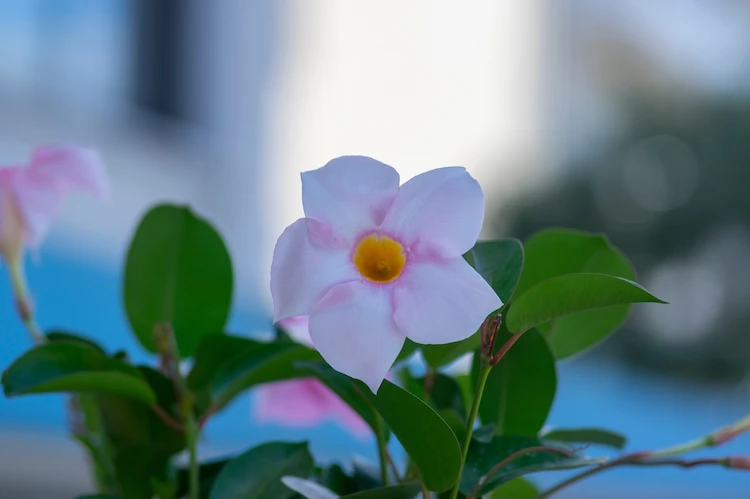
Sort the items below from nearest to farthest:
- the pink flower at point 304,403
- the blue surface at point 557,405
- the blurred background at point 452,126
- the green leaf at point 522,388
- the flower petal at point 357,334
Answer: the flower petal at point 357,334, the green leaf at point 522,388, the pink flower at point 304,403, the blue surface at point 557,405, the blurred background at point 452,126

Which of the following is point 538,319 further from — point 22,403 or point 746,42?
point 746,42

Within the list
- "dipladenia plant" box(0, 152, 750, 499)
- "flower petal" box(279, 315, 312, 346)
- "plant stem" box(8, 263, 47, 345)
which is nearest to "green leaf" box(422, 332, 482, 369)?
"dipladenia plant" box(0, 152, 750, 499)

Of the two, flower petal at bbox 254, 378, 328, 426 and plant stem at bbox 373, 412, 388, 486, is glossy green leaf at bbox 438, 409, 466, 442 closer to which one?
plant stem at bbox 373, 412, 388, 486

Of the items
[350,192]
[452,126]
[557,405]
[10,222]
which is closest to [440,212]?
[350,192]

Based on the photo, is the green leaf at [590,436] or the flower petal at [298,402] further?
the flower petal at [298,402]

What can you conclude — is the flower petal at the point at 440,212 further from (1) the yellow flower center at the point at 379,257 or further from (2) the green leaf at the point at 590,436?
(2) the green leaf at the point at 590,436

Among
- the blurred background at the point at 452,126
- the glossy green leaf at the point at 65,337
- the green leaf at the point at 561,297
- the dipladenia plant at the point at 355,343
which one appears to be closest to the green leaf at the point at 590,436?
the dipladenia plant at the point at 355,343
